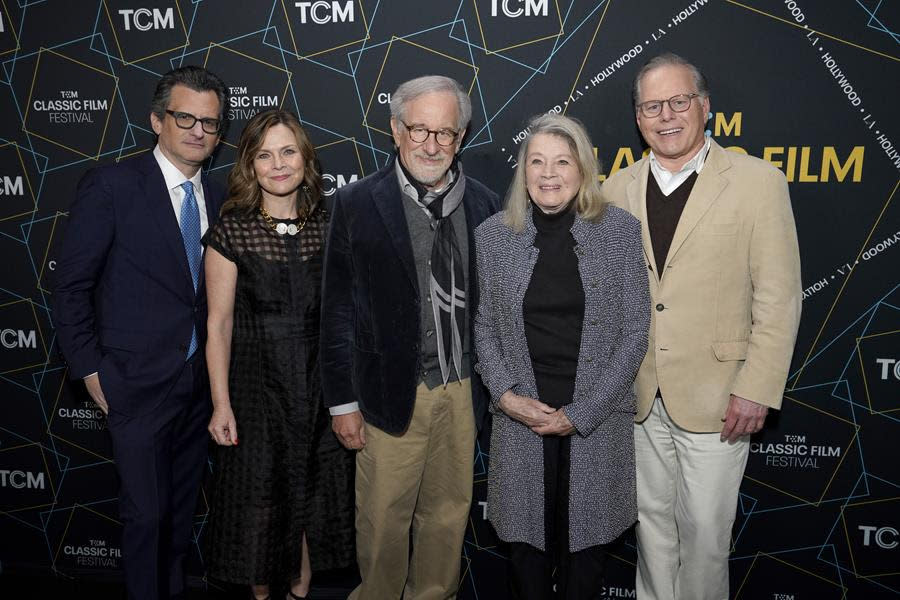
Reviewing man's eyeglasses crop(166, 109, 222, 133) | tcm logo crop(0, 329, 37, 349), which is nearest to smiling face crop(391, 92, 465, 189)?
man's eyeglasses crop(166, 109, 222, 133)

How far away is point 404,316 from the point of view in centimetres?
226

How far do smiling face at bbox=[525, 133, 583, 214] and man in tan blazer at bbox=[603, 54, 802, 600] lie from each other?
0.31m

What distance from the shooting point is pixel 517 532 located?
2252 millimetres

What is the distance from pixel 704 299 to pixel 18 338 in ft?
9.88

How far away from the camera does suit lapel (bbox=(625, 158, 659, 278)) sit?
7.46ft

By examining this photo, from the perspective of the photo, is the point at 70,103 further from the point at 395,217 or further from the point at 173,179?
the point at 395,217

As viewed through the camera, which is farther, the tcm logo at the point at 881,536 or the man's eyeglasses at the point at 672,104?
the tcm logo at the point at 881,536

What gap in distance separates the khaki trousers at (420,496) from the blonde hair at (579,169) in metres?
0.64

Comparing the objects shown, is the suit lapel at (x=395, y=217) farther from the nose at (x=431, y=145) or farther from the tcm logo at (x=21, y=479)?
the tcm logo at (x=21, y=479)

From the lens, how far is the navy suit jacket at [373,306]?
2.26 m

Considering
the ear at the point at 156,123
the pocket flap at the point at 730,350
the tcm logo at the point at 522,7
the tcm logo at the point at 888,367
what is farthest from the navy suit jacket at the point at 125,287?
the tcm logo at the point at 888,367

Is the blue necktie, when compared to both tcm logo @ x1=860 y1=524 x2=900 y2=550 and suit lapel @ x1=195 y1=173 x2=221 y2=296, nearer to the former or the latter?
suit lapel @ x1=195 y1=173 x2=221 y2=296

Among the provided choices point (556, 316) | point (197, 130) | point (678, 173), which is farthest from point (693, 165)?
point (197, 130)

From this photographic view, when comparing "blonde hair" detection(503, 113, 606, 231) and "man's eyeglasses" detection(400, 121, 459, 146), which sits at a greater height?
"man's eyeglasses" detection(400, 121, 459, 146)
